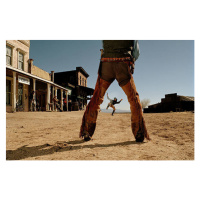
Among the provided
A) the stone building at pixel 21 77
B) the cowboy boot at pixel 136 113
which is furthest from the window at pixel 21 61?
the cowboy boot at pixel 136 113

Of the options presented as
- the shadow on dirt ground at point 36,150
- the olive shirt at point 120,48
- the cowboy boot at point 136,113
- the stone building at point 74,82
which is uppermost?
the stone building at point 74,82

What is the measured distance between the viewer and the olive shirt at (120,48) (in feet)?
5.84

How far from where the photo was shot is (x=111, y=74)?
5.89 ft

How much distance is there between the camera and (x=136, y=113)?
1.73m

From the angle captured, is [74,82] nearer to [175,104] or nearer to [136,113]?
[175,104]

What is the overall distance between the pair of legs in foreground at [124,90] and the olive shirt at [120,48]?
0.45 feet

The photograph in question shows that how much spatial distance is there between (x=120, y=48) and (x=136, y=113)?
3.18 feet

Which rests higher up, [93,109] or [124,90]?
[124,90]

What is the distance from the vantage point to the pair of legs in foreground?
1.70m

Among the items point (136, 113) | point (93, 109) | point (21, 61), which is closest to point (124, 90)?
point (136, 113)

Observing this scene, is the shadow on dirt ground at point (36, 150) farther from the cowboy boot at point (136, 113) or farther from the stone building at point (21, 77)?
the stone building at point (21, 77)

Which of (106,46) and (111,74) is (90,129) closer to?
(111,74)

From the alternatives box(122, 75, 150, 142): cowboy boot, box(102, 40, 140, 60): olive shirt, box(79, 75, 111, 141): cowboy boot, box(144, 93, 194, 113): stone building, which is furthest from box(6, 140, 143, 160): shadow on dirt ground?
box(144, 93, 194, 113): stone building

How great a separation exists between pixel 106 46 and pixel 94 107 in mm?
938
